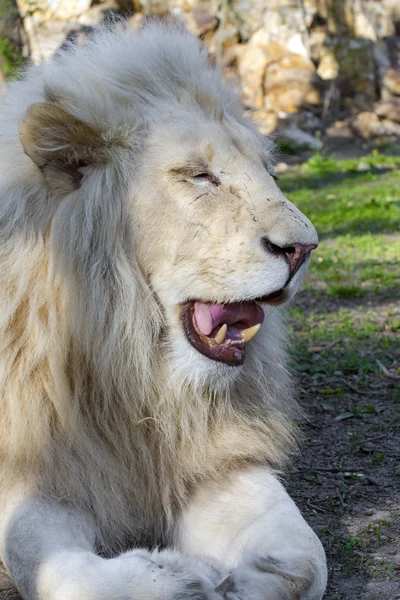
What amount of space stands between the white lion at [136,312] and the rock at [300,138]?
11.1 m

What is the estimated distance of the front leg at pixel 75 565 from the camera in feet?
6.18

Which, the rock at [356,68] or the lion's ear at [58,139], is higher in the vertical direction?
the lion's ear at [58,139]

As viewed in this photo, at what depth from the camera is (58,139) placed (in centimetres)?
235

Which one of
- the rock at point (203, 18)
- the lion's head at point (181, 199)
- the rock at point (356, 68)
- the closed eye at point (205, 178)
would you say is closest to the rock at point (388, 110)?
the rock at point (356, 68)

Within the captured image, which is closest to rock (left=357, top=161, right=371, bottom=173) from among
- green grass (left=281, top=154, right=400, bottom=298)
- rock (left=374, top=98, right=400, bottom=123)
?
green grass (left=281, top=154, right=400, bottom=298)

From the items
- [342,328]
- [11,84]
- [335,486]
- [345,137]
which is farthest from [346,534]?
[345,137]

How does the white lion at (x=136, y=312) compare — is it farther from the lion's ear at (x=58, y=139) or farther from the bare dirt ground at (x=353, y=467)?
the bare dirt ground at (x=353, y=467)

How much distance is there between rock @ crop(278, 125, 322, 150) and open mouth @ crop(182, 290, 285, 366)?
36.8 feet

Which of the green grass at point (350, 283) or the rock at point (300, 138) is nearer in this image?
the green grass at point (350, 283)

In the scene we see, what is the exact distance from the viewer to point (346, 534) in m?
2.61

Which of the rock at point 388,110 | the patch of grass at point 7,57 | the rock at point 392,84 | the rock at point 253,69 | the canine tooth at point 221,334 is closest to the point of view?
the canine tooth at point 221,334

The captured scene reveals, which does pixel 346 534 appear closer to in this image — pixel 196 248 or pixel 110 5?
pixel 196 248

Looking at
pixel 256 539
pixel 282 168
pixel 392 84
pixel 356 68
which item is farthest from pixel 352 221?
pixel 356 68

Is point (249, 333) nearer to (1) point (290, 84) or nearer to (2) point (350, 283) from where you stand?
(2) point (350, 283)
